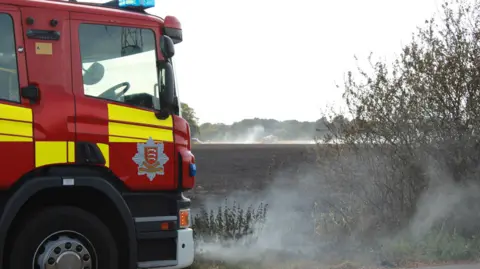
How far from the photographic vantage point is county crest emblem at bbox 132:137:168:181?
6.17 m

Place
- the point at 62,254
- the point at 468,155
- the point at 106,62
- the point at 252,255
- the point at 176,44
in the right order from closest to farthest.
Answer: the point at 62,254 → the point at 106,62 → the point at 176,44 → the point at 252,255 → the point at 468,155

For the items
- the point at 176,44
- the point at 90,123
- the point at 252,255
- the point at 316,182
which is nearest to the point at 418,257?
the point at 252,255

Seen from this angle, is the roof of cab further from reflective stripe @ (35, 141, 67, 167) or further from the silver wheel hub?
the silver wheel hub

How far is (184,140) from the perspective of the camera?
21.4 feet

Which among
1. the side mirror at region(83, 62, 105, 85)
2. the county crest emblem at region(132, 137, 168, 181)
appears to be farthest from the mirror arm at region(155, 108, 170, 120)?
the side mirror at region(83, 62, 105, 85)

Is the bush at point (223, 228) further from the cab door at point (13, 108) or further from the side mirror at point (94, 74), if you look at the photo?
the cab door at point (13, 108)

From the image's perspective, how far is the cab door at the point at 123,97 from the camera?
600 centimetres

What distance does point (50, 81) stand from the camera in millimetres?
5855

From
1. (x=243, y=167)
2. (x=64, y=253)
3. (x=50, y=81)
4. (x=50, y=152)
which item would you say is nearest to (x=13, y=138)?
(x=50, y=152)

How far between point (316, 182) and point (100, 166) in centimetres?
722

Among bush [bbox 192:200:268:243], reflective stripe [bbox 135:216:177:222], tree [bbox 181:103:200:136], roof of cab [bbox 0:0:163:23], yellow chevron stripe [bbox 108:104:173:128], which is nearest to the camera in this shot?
roof of cab [bbox 0:0:163:23]

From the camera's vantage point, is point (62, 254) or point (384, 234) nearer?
point (62, 254)

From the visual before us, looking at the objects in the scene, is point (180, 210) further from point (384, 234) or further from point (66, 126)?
point (384, 234)

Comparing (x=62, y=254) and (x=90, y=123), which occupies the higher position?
(x=90, y=123)
